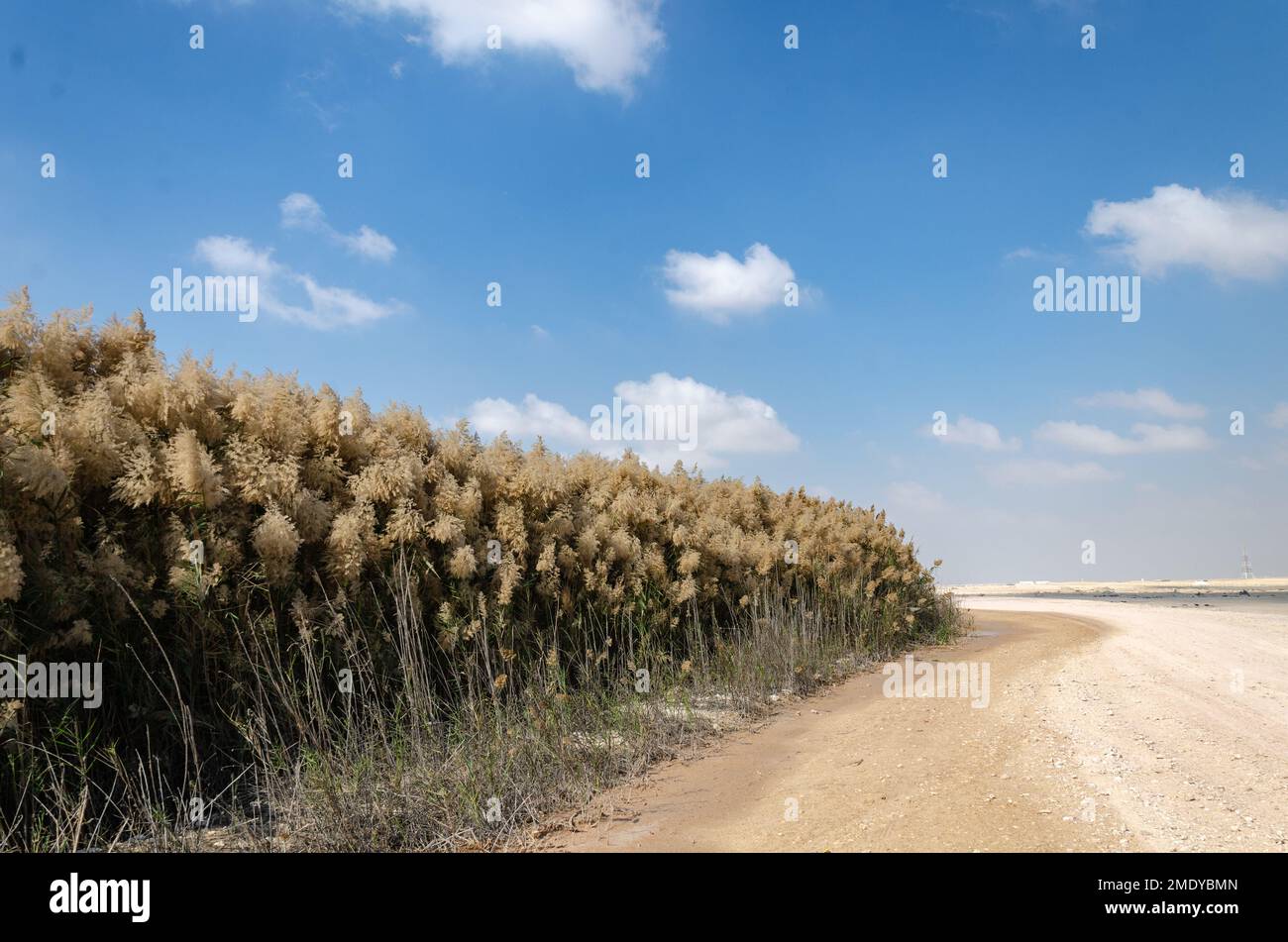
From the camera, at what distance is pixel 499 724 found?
6.12 meters

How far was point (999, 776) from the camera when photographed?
5734 mm

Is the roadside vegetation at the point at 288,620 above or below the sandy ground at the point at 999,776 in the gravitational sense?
above

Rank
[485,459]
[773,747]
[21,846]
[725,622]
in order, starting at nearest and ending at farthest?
[21,846], [773,747], [485,459], [725,622]

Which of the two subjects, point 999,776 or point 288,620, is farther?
point 288,620

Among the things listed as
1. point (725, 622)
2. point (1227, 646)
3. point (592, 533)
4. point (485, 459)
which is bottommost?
point (1227, 646)

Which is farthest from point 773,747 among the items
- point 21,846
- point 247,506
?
point 21,846

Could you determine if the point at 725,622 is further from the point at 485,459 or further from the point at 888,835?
the point at 888,835

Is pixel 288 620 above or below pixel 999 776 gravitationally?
above

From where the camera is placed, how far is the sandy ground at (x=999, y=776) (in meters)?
4.62

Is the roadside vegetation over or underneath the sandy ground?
over

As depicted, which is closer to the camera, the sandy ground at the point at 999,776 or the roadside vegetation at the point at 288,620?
the sandy ground at the point at 999,776

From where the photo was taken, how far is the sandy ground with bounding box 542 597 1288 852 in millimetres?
4617

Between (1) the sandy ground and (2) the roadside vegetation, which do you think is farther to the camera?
(2) the roadside vegetation
